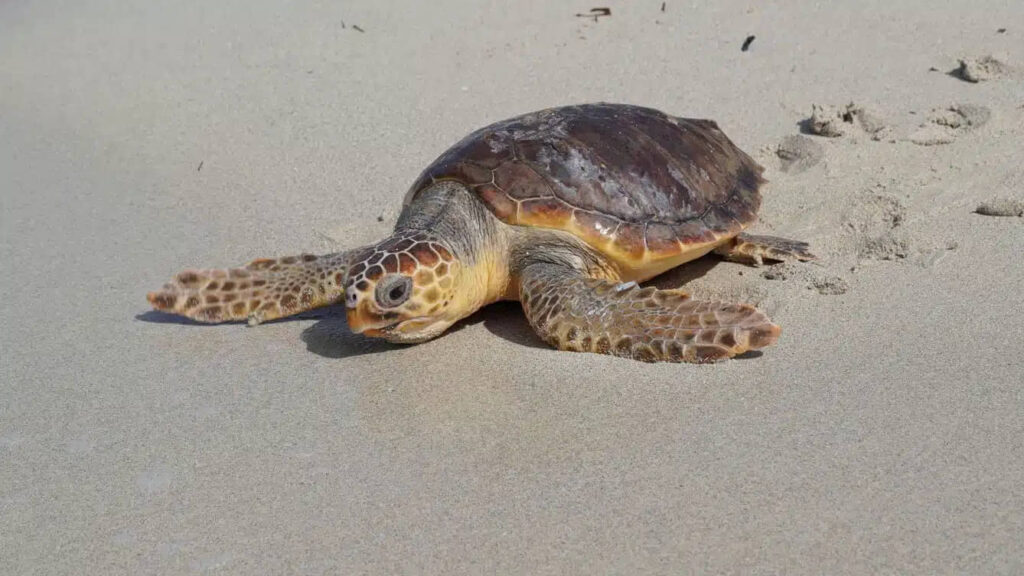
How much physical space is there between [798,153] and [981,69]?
1.21 meters

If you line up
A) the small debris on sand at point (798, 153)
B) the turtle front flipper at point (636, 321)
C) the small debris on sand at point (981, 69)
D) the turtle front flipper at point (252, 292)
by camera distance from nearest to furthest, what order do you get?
1. the turtle front flipper at point (636, 321)
2. the turtle front flipper at point (252, 292)
3. the small debris on sand at point (798, 153)
4. the small debris on sand at point (981, 69)

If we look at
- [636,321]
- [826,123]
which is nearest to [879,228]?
[826,123]

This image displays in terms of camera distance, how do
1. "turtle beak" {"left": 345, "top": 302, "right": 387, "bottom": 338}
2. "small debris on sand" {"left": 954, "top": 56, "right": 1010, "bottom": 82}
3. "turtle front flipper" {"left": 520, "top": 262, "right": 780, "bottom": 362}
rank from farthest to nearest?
"small debris on sand" {"left": 954, "top": 56, "right": 1010, "bottom": 82} → "turtle beak" {"left": 345, "top": 302, "right": 387, "bottom": 338} → "turtle front flipper" {"left": 520, "top": 262, "right": 780, "bottom": 362}

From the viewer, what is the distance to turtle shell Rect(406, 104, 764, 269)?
314 cm

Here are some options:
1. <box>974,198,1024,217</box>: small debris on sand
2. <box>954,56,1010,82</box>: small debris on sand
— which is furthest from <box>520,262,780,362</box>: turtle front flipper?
<box>954,56,1010,82</box>: small debris on sand

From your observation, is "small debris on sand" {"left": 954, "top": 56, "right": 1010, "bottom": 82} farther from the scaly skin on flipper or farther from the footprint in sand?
the scaly skin on flipper

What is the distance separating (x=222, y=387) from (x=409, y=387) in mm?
585

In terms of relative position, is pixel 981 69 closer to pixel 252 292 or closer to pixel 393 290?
pixel 393 290

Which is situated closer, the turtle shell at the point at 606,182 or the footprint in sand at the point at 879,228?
the turtle shell at the point at 606,182

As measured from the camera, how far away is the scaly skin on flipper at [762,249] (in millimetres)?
3341

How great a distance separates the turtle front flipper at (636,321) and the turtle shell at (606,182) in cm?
21

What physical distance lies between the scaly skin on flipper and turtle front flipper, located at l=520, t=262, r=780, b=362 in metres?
0.62

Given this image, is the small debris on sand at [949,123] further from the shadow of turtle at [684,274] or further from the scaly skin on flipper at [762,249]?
the shadow of turtle at [684,274]

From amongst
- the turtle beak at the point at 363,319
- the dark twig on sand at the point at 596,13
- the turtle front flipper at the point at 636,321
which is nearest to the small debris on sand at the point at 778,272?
the turtle front flipper at the point at 636,321
